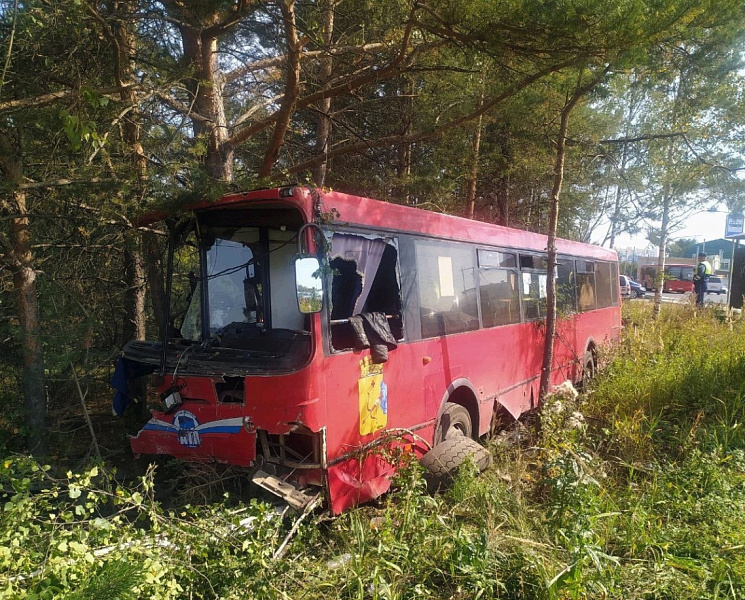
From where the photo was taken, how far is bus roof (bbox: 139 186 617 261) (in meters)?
3.77

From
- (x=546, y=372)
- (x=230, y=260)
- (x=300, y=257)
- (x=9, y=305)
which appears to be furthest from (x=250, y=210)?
(x=546, y=372)

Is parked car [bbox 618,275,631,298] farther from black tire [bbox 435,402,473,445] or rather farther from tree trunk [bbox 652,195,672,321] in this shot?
black tire [bbox 435,402,473,445]

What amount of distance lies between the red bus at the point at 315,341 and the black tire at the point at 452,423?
2cm

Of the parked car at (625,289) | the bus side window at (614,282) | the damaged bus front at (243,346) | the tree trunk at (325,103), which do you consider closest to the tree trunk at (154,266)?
the damaged bus front at (243,346)

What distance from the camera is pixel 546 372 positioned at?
20.9ft

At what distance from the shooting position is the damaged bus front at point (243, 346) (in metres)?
3.65

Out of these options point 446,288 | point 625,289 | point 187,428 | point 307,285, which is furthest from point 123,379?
point 625,289

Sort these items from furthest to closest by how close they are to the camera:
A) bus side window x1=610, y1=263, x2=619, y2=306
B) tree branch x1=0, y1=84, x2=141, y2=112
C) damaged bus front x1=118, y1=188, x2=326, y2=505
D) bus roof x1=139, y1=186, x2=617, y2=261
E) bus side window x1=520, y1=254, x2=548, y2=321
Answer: bus side window x1=610, y1=263, x2=619, y2=306 < bus side window x1=520, y1=254, x2=548, y2=321 < tree branch x1=0, y1=84, x2=141, y2=112 < bus roof x1=139, y1=186, x2=617, y2=261 < damaged bus front x1=118, y1=188, x2=326, y2=505

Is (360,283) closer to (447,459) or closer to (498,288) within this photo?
(447,459)

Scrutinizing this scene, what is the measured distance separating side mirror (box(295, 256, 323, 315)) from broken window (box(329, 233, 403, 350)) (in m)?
0.23

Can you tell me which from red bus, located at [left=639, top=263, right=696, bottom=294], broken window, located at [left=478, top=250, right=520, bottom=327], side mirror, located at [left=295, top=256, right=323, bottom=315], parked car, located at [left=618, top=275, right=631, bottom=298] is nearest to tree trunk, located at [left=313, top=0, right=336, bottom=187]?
broken window, located at [left=478, top=250, right=520, bottom=327]

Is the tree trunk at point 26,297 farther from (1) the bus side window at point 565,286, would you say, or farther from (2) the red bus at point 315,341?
(1) the bus side window at point 565,286

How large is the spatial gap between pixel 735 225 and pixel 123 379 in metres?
14.8

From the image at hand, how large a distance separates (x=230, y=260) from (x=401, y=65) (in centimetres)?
318
